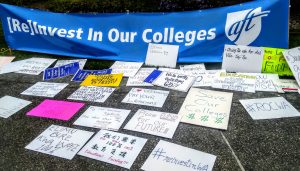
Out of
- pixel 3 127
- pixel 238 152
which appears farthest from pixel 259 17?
pixel 3 127

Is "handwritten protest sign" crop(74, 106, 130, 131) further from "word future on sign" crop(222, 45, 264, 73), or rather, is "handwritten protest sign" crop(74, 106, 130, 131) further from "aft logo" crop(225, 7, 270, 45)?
"aft logo" crop(225, 7, 270, 45)

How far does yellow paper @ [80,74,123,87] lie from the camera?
454 centimetres

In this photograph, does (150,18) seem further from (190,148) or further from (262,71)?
(190,148)

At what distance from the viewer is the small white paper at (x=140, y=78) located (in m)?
4.51

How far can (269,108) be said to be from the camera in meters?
3.73

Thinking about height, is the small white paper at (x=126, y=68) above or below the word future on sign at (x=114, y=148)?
above

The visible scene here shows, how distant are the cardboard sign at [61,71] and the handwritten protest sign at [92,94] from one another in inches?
25.1

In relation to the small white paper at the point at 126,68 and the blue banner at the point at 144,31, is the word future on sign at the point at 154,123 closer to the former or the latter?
the small white paper at the point at 126,68

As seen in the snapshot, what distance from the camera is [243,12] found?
4641 mm

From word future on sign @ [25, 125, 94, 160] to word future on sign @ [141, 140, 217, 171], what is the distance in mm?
783

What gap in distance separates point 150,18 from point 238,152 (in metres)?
2.75

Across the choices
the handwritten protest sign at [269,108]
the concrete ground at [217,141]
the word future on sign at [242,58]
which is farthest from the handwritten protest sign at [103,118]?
the word future on sign at [242,58]

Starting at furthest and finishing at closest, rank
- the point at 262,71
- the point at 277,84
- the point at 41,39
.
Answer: the point at 41,39 < the point at 262,71 < the point at 277,84

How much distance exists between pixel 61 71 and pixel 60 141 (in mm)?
1890
